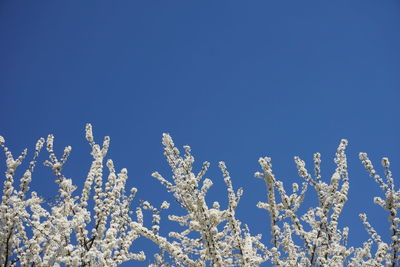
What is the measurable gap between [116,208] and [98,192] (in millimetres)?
489

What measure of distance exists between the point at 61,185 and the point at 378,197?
5.20m

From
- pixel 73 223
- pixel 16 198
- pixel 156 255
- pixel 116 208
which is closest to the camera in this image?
pixel 73 223

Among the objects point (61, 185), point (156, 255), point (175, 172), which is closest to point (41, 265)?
point (61, 185)

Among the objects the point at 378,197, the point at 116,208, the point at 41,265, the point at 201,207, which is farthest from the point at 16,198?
the point at 378,197

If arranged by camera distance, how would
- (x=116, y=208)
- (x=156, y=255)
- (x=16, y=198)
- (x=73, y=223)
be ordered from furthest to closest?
(x=156, y=255) → (x=16, y=198) → (x=116, y=208) → (x=73, y=223)

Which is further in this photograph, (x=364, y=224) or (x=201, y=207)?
(x=364, y=224)

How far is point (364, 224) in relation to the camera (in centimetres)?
655

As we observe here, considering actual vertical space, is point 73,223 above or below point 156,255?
below

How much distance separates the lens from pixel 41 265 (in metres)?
5.49

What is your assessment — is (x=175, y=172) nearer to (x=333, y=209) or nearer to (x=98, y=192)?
(x=98, y=192)

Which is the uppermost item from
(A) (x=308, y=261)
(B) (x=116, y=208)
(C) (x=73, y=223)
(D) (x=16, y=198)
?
(D) (x=16, y=198)

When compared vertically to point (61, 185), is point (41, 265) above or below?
below

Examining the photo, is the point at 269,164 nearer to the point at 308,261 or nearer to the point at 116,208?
the point at 308,261

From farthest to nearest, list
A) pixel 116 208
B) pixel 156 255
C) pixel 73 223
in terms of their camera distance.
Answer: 1. pixel 156 255
2. pixel 116 208
3. pixel 73 223
